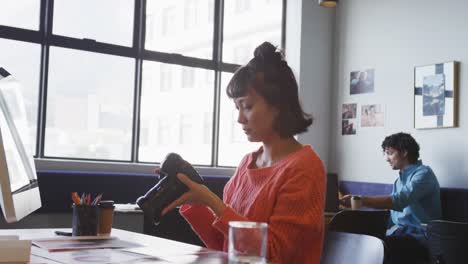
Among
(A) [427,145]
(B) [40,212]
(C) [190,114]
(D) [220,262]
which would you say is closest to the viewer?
(D) [220,262]

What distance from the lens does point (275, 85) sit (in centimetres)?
166

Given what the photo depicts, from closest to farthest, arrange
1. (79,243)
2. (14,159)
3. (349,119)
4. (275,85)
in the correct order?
(14,159) < (79,243) < (275,85) < (349,119)

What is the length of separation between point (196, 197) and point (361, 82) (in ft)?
15.5

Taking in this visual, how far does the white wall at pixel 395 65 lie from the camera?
4.88 metres

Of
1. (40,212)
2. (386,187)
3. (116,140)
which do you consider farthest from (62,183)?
(386,187)

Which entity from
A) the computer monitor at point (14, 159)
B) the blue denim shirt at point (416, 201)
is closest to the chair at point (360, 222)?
the blue denim shirt at point (416, 201)

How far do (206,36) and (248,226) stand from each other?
5126 millimetres

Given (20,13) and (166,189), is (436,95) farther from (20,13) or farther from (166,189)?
(166,189)

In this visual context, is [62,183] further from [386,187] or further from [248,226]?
[248,226]

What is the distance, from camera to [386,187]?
539 cm

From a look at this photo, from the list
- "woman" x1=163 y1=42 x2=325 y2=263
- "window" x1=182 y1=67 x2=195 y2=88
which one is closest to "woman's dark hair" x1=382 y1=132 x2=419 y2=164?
"window" x1=182 y1=67 x2=195 y2=88

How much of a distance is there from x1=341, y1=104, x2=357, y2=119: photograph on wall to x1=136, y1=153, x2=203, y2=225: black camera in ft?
15.5

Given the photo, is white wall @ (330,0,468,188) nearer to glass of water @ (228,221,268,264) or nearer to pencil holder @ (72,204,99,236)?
pencil holder @ (72,204,99,236)

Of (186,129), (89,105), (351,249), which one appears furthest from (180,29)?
Result: (351,249)
